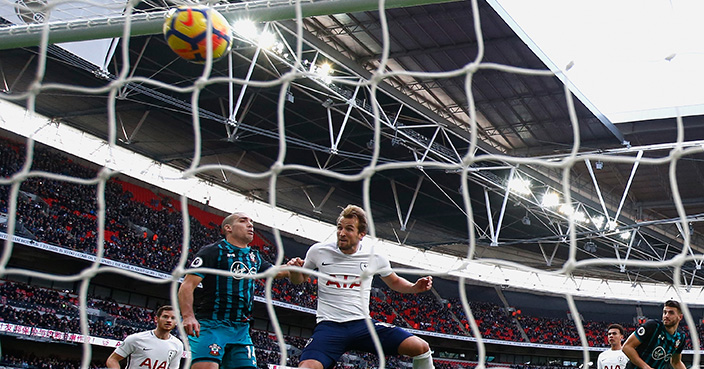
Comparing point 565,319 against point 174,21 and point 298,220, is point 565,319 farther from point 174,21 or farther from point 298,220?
point 174,21

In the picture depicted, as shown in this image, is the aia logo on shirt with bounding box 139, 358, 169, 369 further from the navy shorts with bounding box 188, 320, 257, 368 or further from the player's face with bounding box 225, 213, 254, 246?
the player's face with bounding box 225, 213, 254, 246

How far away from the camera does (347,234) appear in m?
4.81

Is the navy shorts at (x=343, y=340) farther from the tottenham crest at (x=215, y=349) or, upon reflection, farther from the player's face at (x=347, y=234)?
the tottenham crest at (x=215, y=349)

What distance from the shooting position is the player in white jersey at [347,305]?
14.6ft

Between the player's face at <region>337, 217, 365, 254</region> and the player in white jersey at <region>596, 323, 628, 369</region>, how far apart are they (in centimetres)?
463

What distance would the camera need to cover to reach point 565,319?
39.8 meters

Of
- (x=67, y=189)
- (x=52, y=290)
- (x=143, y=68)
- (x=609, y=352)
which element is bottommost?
(x=609, y=352)

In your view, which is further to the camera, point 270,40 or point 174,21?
point 270,40

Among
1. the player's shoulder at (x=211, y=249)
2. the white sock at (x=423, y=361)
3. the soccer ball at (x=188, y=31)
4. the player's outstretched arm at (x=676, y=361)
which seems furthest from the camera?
the player's outstretched arm at (x=676, y=361)

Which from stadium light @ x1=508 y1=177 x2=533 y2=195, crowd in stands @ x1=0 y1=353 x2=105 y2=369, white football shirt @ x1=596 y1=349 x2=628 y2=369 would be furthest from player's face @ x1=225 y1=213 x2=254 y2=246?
stadium light @ x1=508 y1=177 x2=533 y2=195

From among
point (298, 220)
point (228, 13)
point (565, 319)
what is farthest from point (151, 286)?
point (565, 319)

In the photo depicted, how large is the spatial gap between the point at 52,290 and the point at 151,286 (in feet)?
15.1

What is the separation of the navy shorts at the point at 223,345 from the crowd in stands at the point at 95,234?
1618 centimetres

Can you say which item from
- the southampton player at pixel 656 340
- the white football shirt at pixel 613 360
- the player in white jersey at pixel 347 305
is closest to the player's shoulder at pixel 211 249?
the player in white jersey at pixel 347 305
